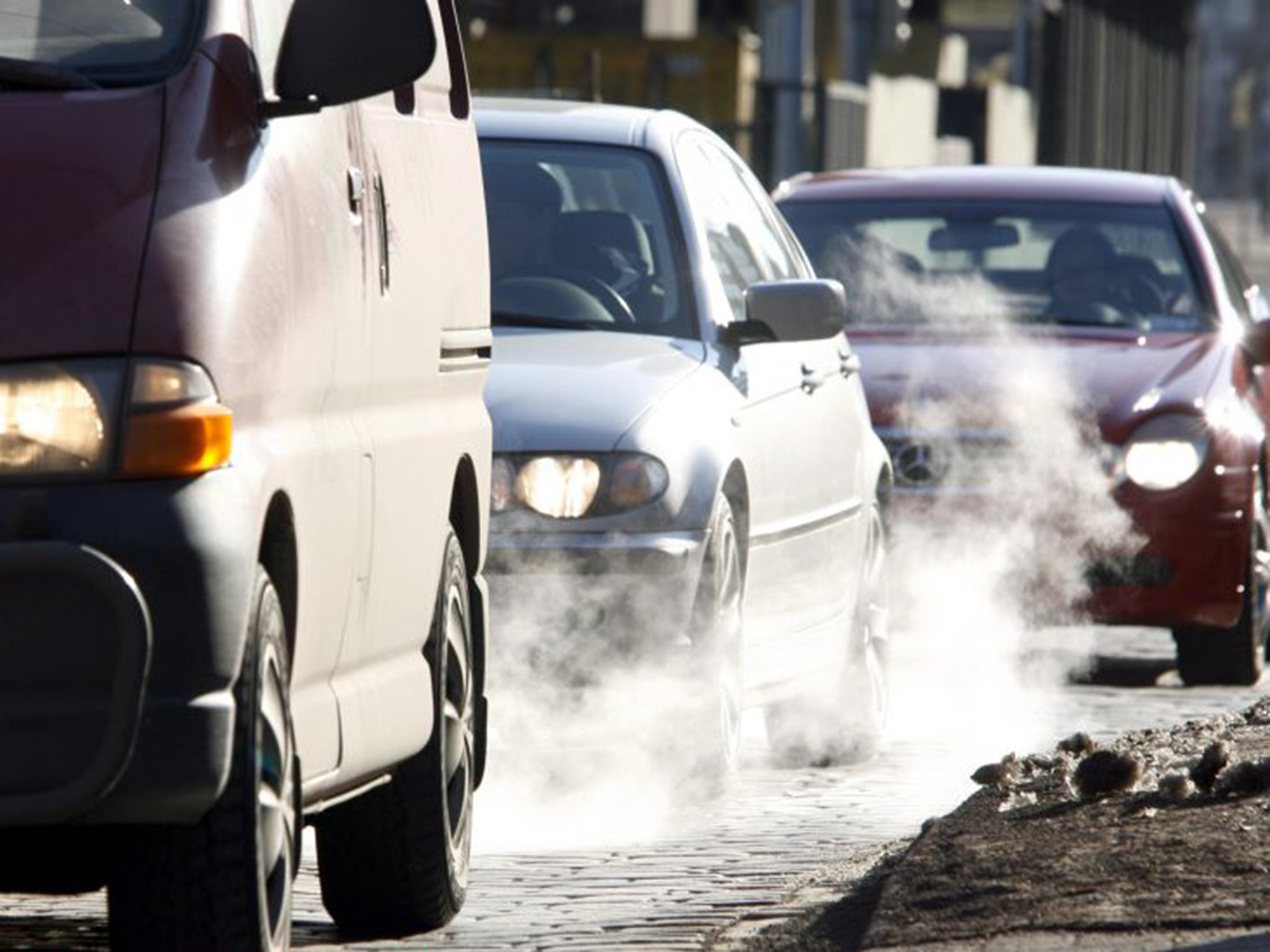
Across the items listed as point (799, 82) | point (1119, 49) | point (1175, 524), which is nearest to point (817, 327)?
point (1175, 524)

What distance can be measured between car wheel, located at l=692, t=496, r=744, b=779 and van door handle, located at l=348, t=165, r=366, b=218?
2.86m

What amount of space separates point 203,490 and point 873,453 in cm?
602

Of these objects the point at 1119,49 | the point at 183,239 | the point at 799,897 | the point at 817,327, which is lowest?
the point at 1119,49

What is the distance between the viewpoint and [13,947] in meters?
6.82

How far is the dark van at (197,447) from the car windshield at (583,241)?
130 inches

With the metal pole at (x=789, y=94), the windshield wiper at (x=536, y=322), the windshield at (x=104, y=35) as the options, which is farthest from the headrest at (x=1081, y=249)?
the metal pole at (x=789, y=94)

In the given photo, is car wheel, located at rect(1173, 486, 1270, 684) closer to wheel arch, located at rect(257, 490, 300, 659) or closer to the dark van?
the dark van

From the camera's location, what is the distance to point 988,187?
13883 mm

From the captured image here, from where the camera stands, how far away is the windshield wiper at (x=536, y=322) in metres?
9.91

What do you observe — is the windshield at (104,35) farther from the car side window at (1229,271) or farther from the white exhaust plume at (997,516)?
the car side window at (1229,271)

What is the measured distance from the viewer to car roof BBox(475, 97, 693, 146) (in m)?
10.3

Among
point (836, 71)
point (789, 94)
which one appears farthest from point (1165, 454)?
point (836, 71)

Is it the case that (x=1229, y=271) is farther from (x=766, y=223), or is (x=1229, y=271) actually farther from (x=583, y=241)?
(x=583, y=241)

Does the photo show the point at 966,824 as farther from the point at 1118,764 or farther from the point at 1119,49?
the point at 1119,49
